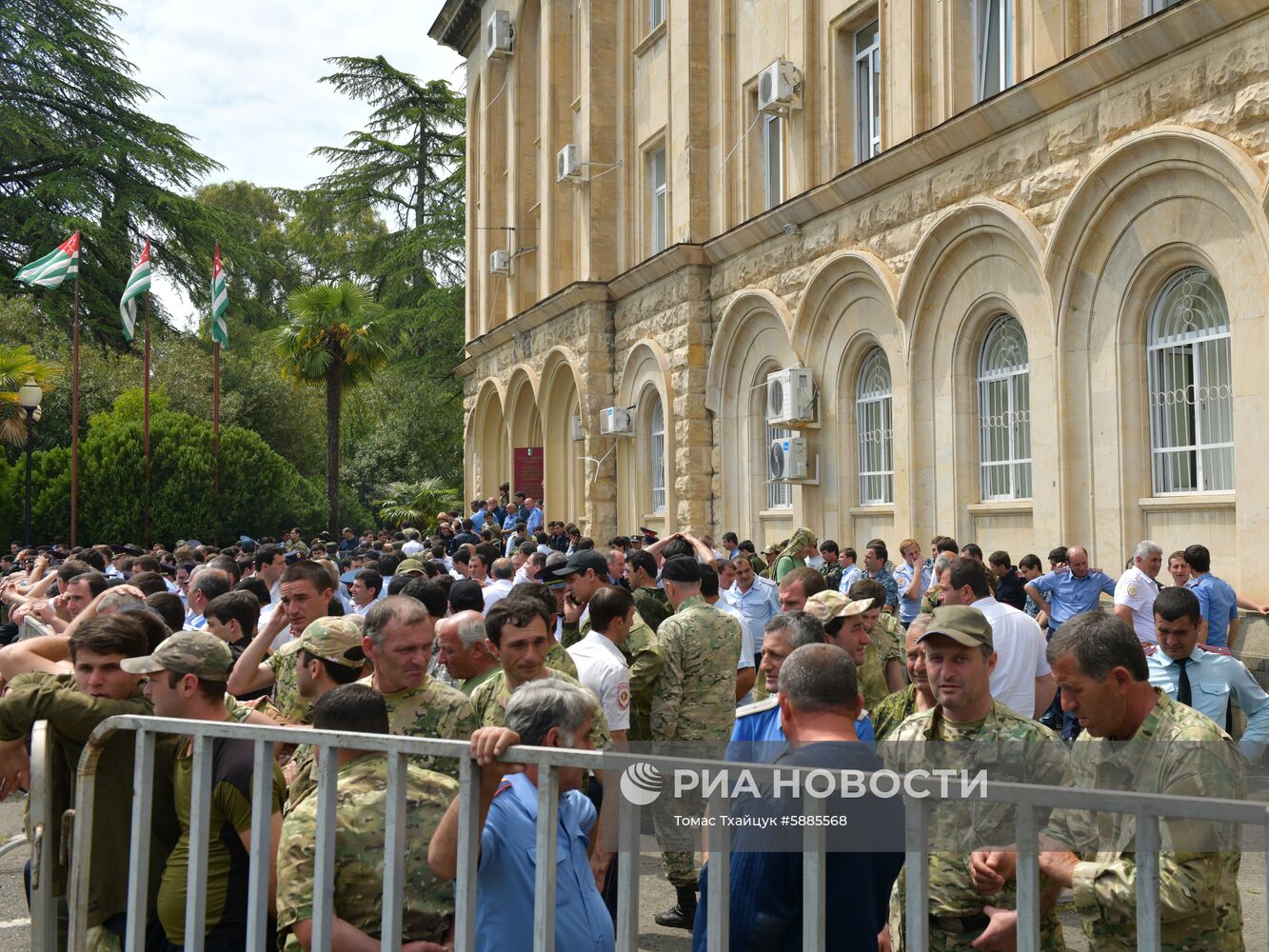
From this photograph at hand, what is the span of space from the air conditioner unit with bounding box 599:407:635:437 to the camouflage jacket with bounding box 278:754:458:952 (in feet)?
64.6

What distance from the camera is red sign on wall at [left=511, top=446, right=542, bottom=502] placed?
1133 inches

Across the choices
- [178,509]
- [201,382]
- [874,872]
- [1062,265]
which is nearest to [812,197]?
[1062,265]

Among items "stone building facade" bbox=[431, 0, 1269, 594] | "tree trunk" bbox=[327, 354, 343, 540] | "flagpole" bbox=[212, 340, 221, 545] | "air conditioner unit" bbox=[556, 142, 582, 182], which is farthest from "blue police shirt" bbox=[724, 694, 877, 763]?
"tree trunk" bbox=[327, 354, 343, 540]

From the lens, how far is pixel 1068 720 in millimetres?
10227

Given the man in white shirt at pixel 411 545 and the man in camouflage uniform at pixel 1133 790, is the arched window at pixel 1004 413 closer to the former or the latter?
the man in white shirt at pixel 411 545

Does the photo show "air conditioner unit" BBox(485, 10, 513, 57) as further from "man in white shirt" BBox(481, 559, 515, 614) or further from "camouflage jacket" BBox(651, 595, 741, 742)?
"camouflage jacket" BBox(651, 595, 741, 742)

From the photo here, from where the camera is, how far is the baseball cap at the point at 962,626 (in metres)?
3.95

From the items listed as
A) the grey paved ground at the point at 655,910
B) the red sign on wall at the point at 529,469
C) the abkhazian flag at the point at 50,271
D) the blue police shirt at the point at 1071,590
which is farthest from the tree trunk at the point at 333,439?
the grey paved ground at the point at 655,910

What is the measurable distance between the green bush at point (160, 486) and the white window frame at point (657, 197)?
1407cm

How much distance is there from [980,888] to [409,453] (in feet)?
148

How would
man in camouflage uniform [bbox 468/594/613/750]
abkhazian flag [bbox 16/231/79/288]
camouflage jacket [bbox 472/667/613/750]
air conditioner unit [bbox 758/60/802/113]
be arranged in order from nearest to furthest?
camouflage jacket [bbox 472/667/613/750] → man in camouflage uniform [bbox 468/594/613/750] → air conditioner unit [bbox 758/60/802/113] → abkhazian flag [bbox 16/231/79/288]

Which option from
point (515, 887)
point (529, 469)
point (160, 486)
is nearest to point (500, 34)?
point (529, 469)

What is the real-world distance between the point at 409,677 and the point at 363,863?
133 cm

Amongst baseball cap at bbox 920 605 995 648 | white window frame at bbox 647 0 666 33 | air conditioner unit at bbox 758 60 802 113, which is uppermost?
white window frame at bbox 647 0 666 33
